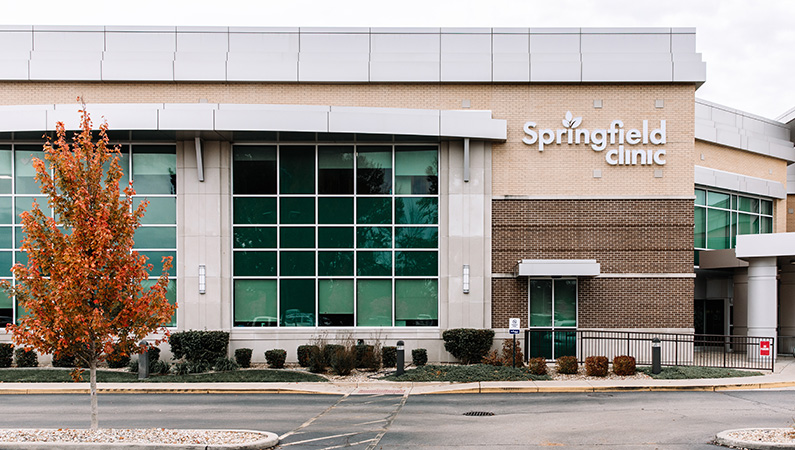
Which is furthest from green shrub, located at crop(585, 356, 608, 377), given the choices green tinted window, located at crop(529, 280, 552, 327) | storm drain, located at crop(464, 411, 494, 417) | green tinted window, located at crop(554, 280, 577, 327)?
storm drain, located at crop(464, 411, 494, 417)

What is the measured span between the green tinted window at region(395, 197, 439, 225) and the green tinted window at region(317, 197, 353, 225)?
1.59 m

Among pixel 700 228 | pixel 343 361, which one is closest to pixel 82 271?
pixel 343 361

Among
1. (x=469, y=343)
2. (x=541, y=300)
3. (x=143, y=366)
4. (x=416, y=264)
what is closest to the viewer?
(x=143, y=366)

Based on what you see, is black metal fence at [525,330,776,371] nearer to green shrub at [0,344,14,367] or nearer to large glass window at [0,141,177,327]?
large glass window at [0,141,177,327]

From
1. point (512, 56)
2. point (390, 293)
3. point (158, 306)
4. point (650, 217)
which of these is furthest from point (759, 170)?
point (158, 306)

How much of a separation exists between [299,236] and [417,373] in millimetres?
6292

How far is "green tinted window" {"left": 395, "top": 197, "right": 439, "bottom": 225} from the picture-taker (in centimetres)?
2320

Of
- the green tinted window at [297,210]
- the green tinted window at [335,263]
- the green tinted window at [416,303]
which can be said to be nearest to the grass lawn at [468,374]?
the green tinted window at [416,303]

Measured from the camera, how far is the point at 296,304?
907 inches

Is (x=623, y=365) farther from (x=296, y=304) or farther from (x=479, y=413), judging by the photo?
(x=296, y=304)

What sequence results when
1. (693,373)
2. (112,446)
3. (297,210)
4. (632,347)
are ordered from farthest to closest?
(297,210) < (632,347) < (693,373) < (112,446)

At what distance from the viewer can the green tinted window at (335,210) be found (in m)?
23.1

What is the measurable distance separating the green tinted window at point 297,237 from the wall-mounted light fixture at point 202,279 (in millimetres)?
2544

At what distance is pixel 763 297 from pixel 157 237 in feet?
64.4
